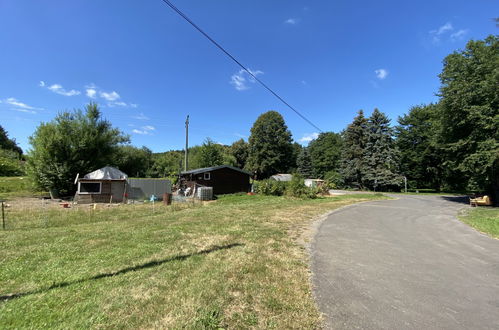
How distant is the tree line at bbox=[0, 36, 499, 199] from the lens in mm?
15812

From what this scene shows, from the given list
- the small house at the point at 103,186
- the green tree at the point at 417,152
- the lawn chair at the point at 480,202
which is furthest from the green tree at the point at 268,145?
the lawn chair at the point at 480,202

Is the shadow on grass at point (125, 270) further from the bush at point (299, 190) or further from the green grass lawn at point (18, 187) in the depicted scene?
the green grass lawn at point (18, 187)

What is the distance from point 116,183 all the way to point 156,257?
1805cm

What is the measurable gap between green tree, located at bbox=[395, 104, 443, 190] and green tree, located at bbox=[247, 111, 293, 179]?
2162 centimetres

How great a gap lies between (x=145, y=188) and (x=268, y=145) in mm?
31799

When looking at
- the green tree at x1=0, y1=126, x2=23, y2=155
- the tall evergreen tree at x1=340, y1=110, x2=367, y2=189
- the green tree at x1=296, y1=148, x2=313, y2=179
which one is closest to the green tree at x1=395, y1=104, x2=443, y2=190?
the tall evergreen tree at x1=340, y1=110, x2=367, y2=189

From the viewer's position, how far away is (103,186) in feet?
63.9

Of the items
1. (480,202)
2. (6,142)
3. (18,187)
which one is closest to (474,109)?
(480,202)

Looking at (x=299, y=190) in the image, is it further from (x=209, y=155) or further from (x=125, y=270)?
(x=209, y=155)

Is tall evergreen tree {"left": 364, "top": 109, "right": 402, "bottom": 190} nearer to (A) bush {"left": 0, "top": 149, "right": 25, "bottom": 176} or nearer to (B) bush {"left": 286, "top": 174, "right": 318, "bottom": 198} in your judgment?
(B) bush {"left": 286, "top": 174, "right": 318, "bottom": 198}

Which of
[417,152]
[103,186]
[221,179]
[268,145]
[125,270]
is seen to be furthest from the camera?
[268,145]

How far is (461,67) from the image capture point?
17.2m

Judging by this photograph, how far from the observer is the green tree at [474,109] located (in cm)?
1479

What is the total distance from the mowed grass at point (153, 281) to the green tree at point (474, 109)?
56.6ft
